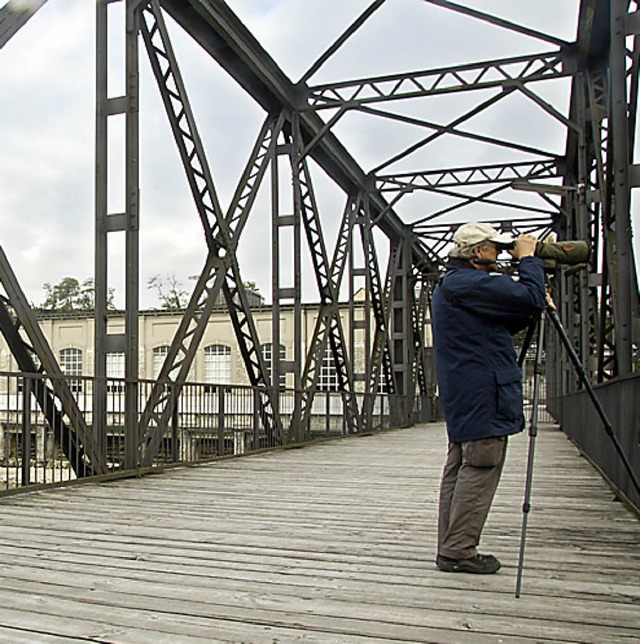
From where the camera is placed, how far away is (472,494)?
11.0 ft

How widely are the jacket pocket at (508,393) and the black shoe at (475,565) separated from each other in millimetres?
612

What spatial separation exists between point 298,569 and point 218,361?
3085 cm

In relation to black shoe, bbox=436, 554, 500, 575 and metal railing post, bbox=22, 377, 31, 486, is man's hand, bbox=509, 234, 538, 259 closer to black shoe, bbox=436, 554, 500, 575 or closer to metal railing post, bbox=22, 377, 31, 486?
black shoe, bbox=436, 554, 500, 575

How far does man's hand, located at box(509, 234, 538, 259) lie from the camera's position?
3.39 meters

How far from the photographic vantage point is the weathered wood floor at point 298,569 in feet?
8.57

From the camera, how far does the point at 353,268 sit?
1838 centimetres

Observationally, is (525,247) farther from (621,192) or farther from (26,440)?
(26,440)

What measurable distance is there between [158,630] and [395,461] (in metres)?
6.91

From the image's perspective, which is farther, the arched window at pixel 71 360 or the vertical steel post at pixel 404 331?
the arched window at pixel 71 360

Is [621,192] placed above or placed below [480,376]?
above

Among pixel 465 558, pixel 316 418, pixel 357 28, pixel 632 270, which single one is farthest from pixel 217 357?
pixel 465 558

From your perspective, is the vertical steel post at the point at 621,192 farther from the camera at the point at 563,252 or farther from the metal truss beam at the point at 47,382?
the metal truss beam at the point at 47,382

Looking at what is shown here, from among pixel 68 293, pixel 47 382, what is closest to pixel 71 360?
pixel 68 293

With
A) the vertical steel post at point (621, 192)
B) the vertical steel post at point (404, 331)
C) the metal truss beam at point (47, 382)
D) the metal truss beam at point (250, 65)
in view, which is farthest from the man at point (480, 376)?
the vertical steel post at point (404, 331)
